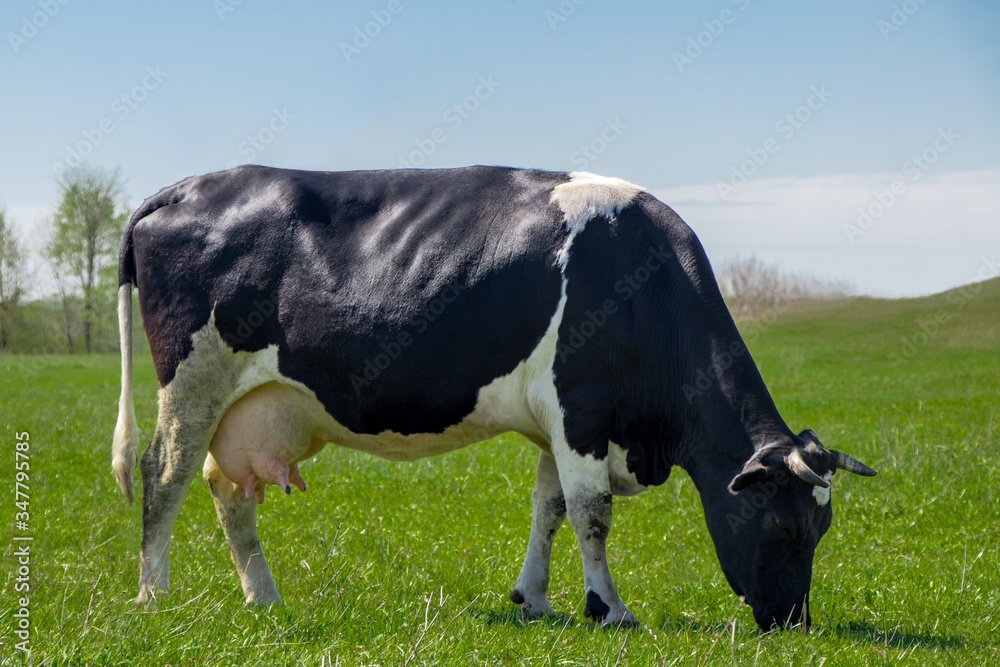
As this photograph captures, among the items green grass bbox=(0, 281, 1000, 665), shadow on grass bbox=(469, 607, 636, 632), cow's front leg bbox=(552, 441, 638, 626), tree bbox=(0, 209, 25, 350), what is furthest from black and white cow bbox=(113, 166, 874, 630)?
tree bbox=(0, 209, 25, 350)

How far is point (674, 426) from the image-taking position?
667 cm

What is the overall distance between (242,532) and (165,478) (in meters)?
0.68

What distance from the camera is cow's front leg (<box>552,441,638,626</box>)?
645cm

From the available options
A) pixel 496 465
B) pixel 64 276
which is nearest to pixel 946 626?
pixel 496 465

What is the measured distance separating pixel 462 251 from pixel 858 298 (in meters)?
52.1

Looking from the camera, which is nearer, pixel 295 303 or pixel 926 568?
pixel 295 303

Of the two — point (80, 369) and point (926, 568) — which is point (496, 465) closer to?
point (926, 568)

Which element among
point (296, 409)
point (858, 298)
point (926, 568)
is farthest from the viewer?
point (858, 298)

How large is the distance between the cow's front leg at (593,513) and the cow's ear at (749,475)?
0.81 m

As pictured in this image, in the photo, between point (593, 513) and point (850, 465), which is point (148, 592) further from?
point (850, 465)

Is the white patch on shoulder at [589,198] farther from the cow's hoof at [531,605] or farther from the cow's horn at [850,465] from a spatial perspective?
the cow's hoof at [531,605]

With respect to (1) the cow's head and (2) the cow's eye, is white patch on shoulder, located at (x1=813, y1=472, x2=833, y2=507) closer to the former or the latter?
(1) the cow's head

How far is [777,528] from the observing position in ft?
20.6

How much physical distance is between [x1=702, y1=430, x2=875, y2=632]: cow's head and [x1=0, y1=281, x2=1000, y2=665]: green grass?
0.89ft
